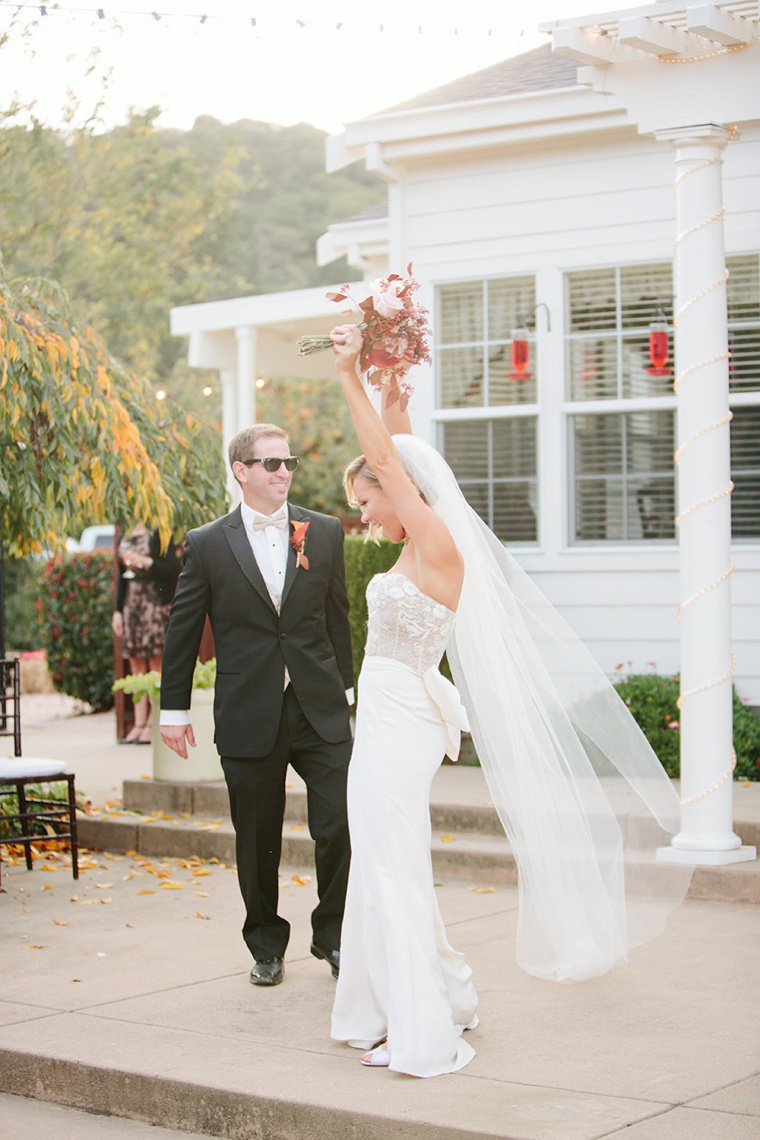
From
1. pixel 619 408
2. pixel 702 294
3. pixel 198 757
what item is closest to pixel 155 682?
pixel 198 757

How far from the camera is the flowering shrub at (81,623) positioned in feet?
50.8

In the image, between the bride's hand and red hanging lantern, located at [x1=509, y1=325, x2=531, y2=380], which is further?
red hanging lantern, located at [x1=509, y1=325, x2=531, y2=380]

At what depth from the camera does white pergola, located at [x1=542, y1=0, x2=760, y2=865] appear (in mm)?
7105

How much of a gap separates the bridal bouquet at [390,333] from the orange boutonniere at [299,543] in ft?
3.43

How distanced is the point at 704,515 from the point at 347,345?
2908 millimetres

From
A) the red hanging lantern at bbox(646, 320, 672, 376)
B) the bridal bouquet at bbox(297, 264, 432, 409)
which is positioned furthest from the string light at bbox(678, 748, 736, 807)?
the red hanging lantern at bbox(646, 320, 672, 376)

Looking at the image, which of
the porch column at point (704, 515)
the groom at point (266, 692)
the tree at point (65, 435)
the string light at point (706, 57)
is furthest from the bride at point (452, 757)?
the tree at point (65, 435)

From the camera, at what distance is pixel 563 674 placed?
18.6ft

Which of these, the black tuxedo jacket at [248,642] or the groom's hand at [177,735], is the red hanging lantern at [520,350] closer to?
the black tuxedo jacket at [248,642]

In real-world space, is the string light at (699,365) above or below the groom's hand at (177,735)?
above

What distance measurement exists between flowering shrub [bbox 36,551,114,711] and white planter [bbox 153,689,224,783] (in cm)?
624

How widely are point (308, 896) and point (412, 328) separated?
357 cm

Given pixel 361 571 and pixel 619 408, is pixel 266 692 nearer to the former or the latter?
pixel 361 571

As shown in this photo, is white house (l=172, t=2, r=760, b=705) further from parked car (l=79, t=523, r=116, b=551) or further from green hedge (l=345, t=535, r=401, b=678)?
parked car (l=79, t=523, r=116, b=551)
